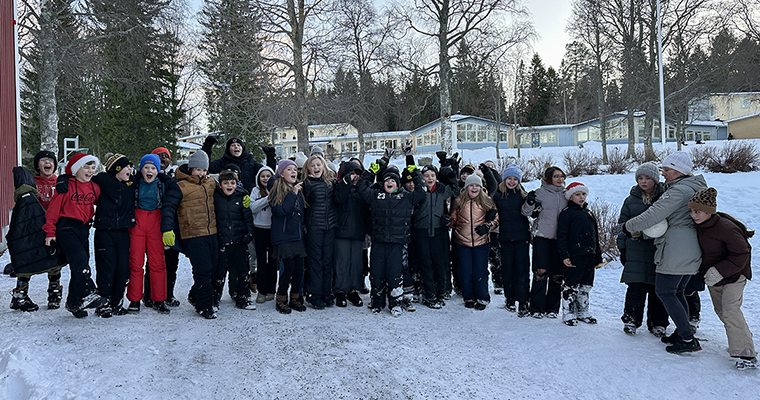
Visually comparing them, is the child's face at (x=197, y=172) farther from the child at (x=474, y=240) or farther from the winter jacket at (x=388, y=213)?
the child at (x=474, y=240)

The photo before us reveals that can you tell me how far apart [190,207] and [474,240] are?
10.7 feet

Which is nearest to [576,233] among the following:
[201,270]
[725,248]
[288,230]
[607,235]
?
[725,248]

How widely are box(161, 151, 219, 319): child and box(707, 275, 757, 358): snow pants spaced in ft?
15.6

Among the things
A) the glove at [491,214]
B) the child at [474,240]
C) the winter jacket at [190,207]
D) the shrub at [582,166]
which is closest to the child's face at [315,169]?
the winter jacket at [190,207]

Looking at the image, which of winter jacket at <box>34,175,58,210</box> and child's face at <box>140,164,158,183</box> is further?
winter jacket at <box>34,175,58,210</box>

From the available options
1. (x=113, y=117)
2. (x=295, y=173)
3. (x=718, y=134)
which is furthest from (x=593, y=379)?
(x=718, y=134)

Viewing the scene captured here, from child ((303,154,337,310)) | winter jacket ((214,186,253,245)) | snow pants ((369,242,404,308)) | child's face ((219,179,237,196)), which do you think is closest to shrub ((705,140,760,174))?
snow pants ((369,242,404,308))

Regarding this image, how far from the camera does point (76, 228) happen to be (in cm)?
479

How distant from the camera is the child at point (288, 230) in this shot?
5172 millimetres

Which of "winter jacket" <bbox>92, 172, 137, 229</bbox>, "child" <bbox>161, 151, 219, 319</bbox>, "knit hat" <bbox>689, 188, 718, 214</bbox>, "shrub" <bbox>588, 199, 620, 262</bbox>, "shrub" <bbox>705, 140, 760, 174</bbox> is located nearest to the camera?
"knit hat" <bbox>689, 188, 718, 214</bbox>

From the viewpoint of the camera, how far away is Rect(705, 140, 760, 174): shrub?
Answer: 511 inches

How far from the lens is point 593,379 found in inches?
137

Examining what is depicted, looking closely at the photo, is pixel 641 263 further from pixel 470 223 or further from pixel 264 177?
pixel 264 177

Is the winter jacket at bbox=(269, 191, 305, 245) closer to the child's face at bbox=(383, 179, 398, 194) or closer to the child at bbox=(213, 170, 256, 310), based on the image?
the child at bbox=(213, 170, 256, 310)
